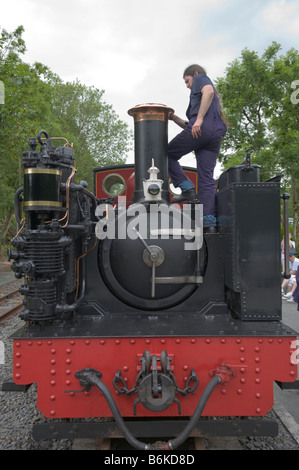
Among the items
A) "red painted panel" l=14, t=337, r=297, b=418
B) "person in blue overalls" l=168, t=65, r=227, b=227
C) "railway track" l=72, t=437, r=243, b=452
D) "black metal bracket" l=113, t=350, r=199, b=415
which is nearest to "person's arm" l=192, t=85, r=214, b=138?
"person in blue overalls" l=168, t=65, r=227, b=227

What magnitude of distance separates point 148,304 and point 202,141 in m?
1.45

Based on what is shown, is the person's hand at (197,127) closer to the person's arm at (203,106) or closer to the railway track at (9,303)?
the person's arm at (203,106)

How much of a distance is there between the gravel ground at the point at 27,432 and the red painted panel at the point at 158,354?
0.30 meters

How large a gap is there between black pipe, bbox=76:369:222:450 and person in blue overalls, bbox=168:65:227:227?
1400 millimetres

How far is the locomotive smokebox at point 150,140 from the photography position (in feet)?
10.7

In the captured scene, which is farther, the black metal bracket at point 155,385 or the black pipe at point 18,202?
the black pipe at point 18,202

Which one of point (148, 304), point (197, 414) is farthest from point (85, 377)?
point (148, 304)

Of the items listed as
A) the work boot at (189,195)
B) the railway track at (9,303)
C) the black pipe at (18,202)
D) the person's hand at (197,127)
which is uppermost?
the person's hand at (197,127)

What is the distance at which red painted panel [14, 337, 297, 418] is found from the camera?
2.37 m

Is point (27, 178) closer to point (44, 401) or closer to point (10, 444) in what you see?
point (44, 401)

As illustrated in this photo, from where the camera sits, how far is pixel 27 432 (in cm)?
309

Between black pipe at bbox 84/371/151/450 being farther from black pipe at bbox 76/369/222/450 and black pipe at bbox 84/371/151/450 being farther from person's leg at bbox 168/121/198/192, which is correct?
person's leg at bbox 168/121/198/192

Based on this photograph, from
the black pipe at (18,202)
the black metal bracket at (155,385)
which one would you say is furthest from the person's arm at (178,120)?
the black metal bracket at (155,385)
